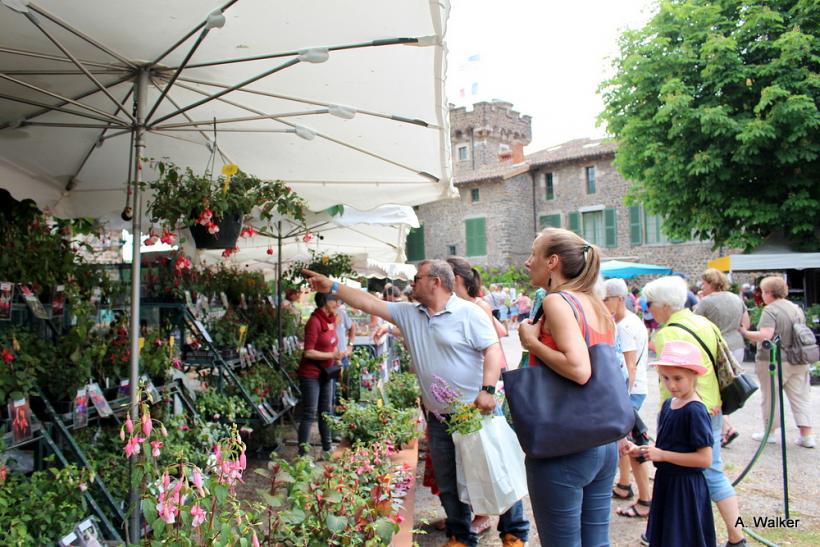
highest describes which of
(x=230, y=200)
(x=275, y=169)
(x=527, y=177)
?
(x=527, y=177)

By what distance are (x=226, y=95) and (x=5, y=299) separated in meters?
1.58

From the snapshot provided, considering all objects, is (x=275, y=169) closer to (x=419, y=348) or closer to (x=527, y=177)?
(x=419, y=348)

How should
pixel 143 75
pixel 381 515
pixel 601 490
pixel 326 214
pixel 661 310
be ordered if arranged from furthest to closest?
pixel 326 214 < pixel 661 310 < pixel 143 75 < pixel 381 515 < pixel 601 490

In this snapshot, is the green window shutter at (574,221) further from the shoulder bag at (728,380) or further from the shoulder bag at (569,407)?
the shoulder bag at (569,407)

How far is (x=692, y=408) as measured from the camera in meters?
2.90

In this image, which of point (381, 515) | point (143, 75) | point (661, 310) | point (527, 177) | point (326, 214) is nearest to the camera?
point (381, 515)

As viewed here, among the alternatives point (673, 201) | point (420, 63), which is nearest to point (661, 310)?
point (420, 63)

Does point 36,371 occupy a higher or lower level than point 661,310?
lower

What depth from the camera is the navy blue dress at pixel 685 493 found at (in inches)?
112

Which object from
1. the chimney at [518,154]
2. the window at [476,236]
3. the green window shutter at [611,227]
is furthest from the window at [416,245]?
the green window shutter at [611,227]

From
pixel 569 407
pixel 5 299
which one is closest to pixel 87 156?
pixel 5 299

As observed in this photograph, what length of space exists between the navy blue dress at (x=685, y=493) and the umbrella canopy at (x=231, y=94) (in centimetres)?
199

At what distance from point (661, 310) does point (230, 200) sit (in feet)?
8.35

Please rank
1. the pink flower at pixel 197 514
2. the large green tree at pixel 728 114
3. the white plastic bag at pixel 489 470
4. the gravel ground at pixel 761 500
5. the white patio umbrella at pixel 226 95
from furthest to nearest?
the large green tree at pixel 728 114 → the gravel ground at pixel 761 500 → the white plastic bag at pixel 489 470 → the white patio umbrella at pixel 226 95 → the pink flower at pixel 197 514
